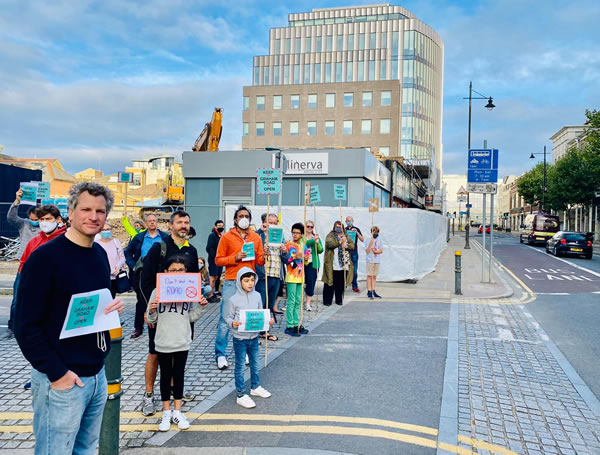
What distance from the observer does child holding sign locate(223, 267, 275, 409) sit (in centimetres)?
495

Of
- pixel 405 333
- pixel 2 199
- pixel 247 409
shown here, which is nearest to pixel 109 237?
pixel 247 409

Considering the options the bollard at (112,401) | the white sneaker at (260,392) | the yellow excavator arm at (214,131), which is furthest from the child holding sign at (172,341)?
the yellow excavator arm at (214,131)

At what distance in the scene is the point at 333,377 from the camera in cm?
584

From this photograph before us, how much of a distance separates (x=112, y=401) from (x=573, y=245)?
28335 millimetres

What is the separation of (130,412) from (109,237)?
12.2 feet

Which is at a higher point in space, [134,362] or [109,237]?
[109,237]

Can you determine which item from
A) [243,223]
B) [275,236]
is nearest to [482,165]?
[275,236]

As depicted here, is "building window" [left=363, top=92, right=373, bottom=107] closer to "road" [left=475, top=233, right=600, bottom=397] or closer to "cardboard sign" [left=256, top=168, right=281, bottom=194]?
"road" [left=475, top=233, right=600, bottom=397]

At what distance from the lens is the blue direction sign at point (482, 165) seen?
15.1 metres

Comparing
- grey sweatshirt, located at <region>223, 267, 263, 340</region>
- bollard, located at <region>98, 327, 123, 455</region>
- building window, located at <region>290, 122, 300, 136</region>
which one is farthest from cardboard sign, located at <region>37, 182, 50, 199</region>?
building window, located at <region>290, 122, 300, 136</region>

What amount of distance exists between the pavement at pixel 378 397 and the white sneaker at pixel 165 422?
59mm

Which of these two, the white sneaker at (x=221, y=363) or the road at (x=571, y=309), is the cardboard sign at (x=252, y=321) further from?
the road at (x=571, y=309)

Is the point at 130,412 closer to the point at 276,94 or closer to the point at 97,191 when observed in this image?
the point at 97,191

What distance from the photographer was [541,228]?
40.1 m
